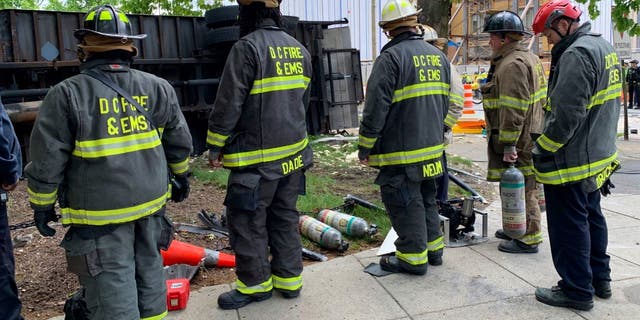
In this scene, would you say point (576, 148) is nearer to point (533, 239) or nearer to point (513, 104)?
point (513, 104)

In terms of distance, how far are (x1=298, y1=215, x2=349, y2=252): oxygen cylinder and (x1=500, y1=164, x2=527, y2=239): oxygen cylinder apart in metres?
1.47

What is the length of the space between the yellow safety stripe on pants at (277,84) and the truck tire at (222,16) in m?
6.03

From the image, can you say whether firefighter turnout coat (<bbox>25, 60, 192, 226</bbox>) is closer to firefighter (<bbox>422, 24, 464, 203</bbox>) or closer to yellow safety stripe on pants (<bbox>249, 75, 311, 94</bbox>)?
yellow safety stripe on pants (<bbox>249, 75, 311, 94</bbox>)

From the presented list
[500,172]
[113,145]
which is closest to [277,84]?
[113,145]

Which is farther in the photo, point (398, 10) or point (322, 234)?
point (322, 234)

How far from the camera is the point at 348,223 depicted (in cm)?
563

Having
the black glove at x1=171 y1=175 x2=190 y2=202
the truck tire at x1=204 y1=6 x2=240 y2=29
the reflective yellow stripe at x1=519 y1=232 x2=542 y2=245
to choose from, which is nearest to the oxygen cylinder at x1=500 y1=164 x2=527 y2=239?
the reflective yellow stripe at x1=519 y1=232 x2=542 y2=245

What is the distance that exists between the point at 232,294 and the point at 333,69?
28.5ft

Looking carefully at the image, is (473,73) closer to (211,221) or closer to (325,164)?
(325,164)

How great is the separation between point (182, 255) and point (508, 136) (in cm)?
293

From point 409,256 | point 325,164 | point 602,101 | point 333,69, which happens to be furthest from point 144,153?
point 333,69

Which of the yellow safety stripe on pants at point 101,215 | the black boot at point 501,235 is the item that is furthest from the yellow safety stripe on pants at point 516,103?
the yellow safety stripe on pants at point 101,215

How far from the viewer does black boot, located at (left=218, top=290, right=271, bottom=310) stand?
4.04 m

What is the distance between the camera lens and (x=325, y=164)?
9.55 metres
